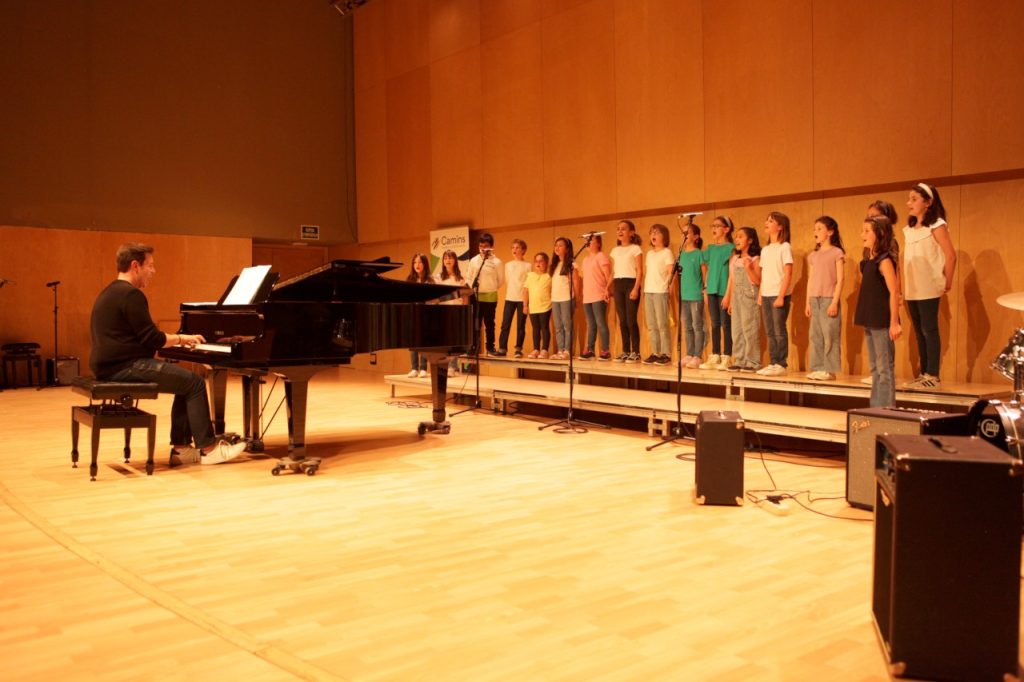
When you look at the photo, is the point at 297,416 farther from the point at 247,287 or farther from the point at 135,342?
the point at 247,287

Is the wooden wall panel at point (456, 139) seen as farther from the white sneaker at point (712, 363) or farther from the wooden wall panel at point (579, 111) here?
the white sneaker at point (712, 363)

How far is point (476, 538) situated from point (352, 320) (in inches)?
77.6

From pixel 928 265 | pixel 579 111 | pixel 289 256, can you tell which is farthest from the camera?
pixel 289 256

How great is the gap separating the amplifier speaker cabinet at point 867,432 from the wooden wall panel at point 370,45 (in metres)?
10.5

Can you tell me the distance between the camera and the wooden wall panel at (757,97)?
737cm

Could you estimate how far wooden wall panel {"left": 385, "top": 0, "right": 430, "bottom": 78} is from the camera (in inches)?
475

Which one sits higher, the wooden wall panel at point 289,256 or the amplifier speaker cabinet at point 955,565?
the wooden wall panel at point 289,256

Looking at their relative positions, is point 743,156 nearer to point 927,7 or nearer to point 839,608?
point 927,7

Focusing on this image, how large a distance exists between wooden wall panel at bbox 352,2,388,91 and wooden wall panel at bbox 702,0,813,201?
6362 mm

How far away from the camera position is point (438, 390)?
6633 millimetres

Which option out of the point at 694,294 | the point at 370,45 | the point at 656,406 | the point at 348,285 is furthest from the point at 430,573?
the point at 370,45

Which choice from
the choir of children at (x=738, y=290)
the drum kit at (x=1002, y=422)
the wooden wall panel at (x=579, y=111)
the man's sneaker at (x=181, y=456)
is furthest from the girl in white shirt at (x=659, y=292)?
the man's sneaker at (x=181, y=456)

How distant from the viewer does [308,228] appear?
13508 mm

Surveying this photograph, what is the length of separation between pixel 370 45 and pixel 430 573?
11.6 m
